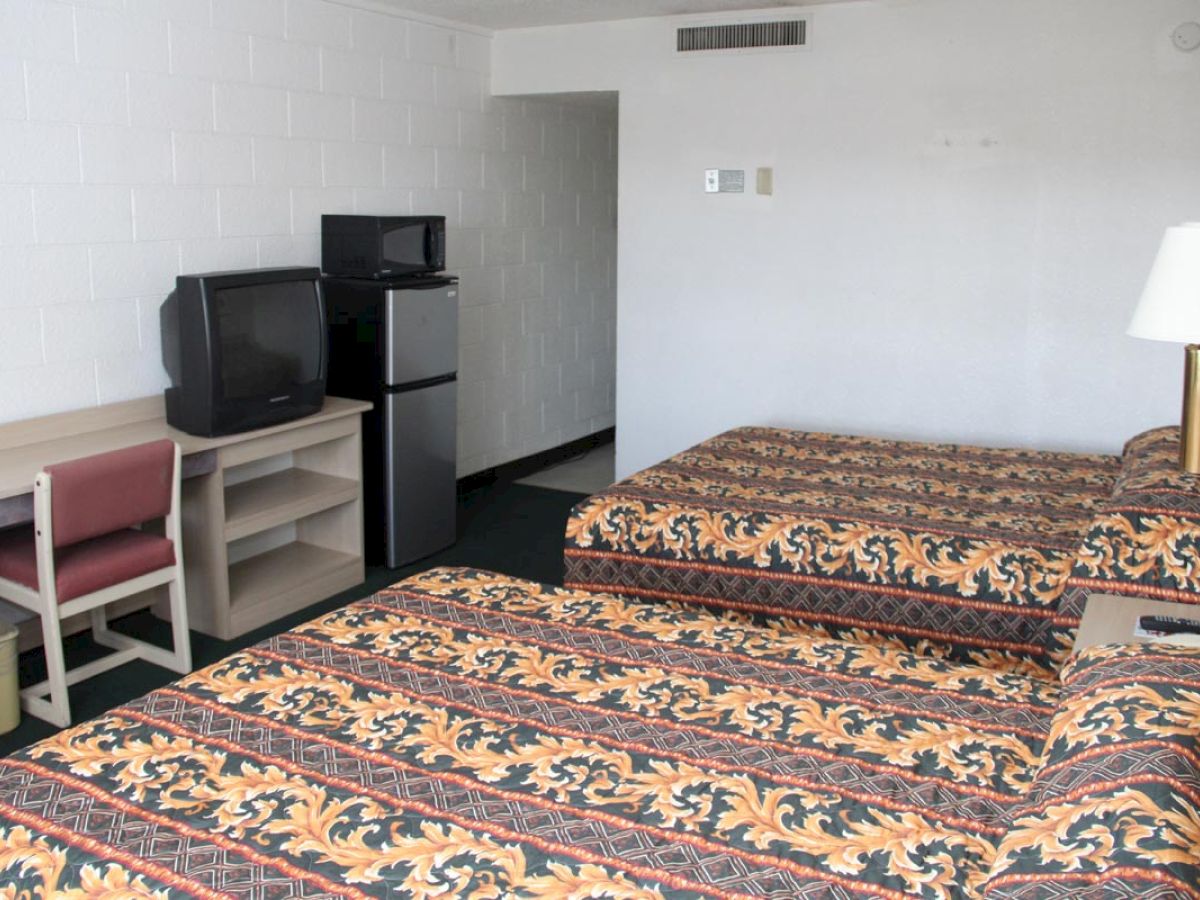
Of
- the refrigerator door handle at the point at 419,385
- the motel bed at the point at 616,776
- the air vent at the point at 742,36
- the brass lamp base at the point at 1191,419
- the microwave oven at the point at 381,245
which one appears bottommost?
the motel bed at the point at 616,776

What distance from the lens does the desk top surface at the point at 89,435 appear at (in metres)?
3.44

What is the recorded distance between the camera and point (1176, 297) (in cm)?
221

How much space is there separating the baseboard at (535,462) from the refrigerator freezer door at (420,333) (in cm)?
128

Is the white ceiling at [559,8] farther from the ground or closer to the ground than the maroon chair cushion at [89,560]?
farther from the ground

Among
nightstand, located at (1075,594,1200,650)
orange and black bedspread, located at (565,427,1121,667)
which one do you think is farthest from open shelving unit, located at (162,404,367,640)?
nightstand, located at (1075,594,1200,650)

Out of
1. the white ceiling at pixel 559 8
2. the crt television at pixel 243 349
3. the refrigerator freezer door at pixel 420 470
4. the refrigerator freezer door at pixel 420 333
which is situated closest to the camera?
the crt television at pixel 243 349

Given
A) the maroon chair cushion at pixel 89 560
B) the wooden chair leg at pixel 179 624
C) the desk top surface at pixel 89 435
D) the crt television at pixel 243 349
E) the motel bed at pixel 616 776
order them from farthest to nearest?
the crt television at pixel 243 349 < the wooden chair leg at pixel 179 624 < the desk top surface at pixel 89 435 < the maroon chair cushion at pixel 89 560 < the motel bed at pixel 616 776

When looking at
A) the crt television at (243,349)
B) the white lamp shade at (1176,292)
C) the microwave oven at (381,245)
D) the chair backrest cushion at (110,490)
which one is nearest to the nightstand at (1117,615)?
the white lamp shade at (1176,292)

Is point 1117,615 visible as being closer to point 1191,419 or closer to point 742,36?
point 1191,419

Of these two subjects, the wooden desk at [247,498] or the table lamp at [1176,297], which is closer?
the table lamp at [1176,297]

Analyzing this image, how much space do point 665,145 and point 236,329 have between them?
2419mm

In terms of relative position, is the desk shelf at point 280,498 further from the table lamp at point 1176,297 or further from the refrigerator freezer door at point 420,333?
the table lamp at point 1176,297

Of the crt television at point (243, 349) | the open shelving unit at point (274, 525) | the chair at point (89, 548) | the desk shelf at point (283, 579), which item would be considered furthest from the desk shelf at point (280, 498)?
the chair at point (89, 548)

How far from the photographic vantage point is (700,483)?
372cm
